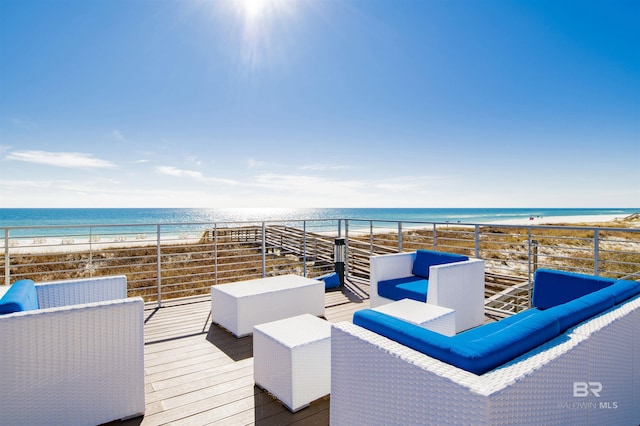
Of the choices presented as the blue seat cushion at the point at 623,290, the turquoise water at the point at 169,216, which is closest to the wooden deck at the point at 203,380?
the blue seat cushion at the point at 623,290

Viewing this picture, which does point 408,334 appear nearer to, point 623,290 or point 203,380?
point 623,290

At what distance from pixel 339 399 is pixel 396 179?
22.1 metres

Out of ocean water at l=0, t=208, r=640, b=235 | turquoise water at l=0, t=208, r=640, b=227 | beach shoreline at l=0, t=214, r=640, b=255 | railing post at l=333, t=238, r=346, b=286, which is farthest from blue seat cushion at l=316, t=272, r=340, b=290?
turquoise water at l=0, t=208, r=640, b=227

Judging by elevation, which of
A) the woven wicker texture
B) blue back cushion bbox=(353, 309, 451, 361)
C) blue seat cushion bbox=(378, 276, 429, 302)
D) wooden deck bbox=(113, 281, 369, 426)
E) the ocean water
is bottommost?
wooden deck bbox=(113, 281, 369, 426)

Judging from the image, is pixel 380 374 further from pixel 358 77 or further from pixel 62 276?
pixel 62 276

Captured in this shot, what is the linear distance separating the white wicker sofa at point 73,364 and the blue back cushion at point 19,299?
0.08m

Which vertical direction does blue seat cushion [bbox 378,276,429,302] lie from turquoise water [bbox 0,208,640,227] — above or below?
below

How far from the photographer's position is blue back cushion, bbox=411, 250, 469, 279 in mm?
3457

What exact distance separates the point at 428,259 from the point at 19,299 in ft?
11.5

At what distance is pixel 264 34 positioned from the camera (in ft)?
18.7

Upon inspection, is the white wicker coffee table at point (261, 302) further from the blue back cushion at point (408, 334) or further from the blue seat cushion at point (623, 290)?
the blue seat cushion at point (623, 290)

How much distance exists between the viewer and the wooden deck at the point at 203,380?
1.81 metres

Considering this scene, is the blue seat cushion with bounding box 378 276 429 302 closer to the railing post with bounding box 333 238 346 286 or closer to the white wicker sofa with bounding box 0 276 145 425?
the railing post with bounding box 333 238 346 286

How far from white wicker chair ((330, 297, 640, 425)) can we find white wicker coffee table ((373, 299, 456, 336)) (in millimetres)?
896
